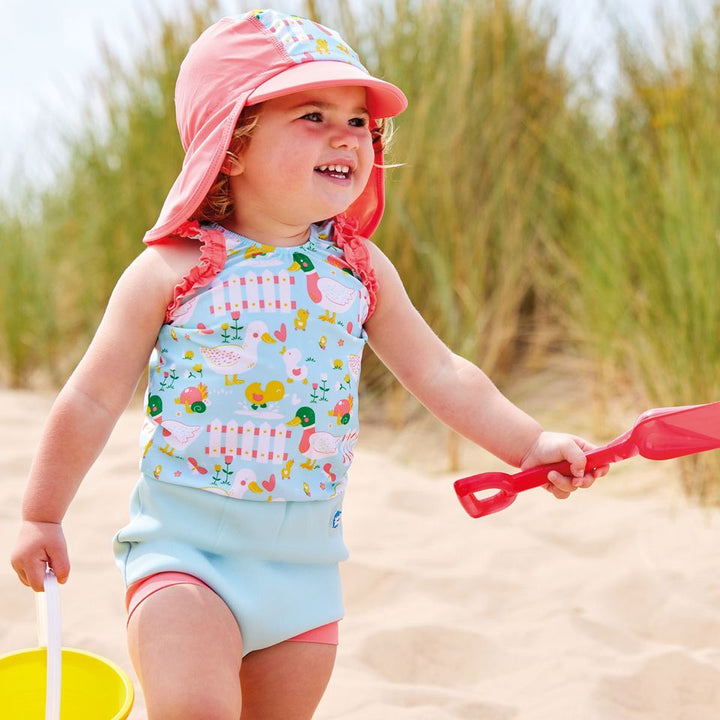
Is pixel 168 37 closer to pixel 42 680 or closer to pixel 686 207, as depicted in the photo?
pixel 686 207

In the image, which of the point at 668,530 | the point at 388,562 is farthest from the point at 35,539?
the point at 668,530

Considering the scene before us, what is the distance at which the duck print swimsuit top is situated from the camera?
5.77 ft

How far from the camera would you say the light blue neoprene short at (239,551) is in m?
1.73

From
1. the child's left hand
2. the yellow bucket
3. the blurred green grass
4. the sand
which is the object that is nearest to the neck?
the child's left hand

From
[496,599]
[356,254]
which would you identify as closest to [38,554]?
[356,254]

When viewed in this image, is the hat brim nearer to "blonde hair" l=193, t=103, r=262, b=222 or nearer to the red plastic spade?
"blonde hair" l=193, t=103, r=262, b=222

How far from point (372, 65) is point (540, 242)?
Answer: 3.57ft

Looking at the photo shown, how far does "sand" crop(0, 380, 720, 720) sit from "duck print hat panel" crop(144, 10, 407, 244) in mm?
1103

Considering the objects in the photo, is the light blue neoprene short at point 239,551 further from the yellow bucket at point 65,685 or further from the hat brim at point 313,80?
the hat brim at point 313,80

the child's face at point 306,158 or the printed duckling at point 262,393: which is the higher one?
the child's face at point 306,158

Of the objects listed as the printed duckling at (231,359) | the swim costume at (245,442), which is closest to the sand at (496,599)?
the swim costume at (245,442)

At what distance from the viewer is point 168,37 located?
4863mm

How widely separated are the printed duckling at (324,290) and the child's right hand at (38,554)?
1.78ft

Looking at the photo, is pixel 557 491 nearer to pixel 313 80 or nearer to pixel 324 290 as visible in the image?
pixel 324 290
